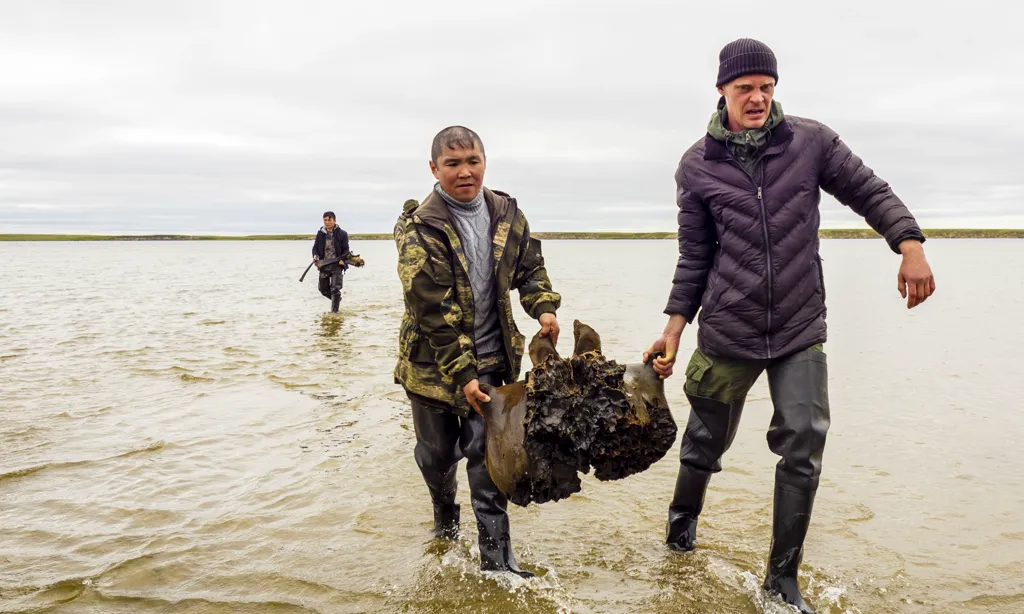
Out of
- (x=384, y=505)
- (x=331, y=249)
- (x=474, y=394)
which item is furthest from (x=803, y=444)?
(x=331, y=249)

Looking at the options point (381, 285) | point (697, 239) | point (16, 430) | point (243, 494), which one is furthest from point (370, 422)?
point (381, 285)

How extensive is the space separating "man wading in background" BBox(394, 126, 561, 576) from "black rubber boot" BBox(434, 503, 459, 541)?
1.07 ft

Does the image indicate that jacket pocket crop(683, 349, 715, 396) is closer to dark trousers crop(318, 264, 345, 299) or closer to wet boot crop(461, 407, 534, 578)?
wet boot crop(461, 407, 534, 578)

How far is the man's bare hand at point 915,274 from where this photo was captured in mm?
3256

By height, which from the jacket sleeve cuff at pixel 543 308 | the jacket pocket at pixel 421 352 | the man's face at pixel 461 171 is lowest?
the jacket pocket at pixel 421 352

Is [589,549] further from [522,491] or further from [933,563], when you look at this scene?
[933,563]

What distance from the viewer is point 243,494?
5.14m

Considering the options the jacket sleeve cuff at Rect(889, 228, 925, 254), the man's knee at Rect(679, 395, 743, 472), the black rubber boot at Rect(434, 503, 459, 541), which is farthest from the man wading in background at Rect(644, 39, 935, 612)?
the black rubber boot at Rect(434, 503, 459, 541)

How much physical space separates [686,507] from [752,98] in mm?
2223

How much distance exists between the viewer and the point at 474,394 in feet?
11.8

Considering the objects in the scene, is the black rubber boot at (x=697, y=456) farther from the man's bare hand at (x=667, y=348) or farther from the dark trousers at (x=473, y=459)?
the dark trousers at (x=473, y=459)

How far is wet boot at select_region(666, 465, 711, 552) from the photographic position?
4.04 m

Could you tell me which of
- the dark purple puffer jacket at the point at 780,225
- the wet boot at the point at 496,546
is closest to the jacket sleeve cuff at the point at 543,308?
Answer: the dark purple puffer jacket at the point at 780,225

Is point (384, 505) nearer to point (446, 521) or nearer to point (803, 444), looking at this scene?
point (446, 521)
